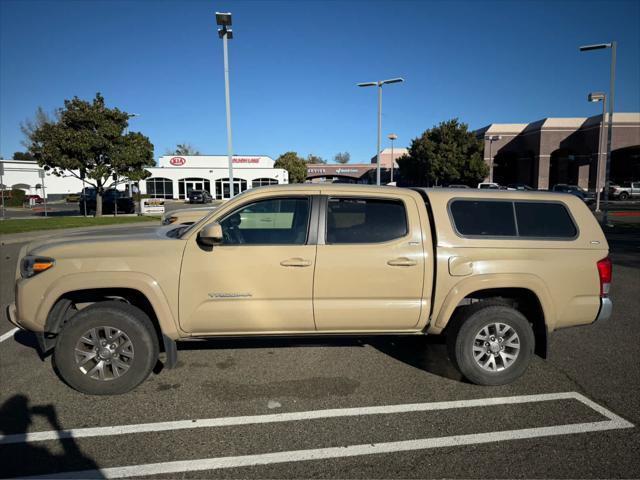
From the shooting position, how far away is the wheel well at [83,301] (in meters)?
3.60

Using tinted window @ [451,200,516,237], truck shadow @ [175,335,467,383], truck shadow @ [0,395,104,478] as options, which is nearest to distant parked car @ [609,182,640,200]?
truck shadow @ [175,335,467,383]

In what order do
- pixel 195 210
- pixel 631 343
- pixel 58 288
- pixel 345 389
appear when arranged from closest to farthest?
1. pixel 58 288
2. pixel 345 389
3. pixel 631 343
4. pixel 195 210

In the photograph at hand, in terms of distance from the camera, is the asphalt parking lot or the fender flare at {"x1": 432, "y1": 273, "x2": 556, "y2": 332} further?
the fender flare at {"x1": 432, "y1": 273, "x2": 556, "y2": 332}

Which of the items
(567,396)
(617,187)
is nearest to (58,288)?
(567,396)

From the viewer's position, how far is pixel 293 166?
6506cm

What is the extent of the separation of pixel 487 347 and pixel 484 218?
3.94ft

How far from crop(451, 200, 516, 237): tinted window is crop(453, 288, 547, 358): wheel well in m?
0.55

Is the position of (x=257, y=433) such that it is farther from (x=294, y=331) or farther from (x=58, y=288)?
(x=58, y=288)

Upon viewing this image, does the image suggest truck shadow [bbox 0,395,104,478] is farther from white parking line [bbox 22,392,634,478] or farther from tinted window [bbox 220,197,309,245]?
tinted window [bbox 220,197,309,245]

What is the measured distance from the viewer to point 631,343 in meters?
4.89

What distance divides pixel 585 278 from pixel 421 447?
2281 millimetres

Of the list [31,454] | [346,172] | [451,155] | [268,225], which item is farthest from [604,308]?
[346,172]

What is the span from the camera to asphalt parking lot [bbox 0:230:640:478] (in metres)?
2.73

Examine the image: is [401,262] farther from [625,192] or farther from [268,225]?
[625,192]
